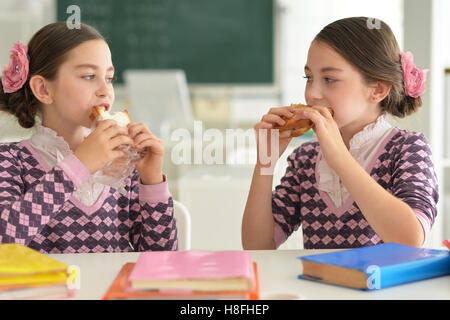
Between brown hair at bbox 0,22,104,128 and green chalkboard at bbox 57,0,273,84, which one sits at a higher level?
green chalkboard at bbox 57,0,273,84

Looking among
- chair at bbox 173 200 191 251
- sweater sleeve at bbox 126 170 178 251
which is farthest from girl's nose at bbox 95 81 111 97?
chair at bbox 173 200 191 251

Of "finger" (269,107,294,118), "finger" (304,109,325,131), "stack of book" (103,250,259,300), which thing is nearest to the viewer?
"stack of book" (103,250,259,300)

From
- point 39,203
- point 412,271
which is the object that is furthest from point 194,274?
point 39,203

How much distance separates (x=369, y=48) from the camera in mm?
1512

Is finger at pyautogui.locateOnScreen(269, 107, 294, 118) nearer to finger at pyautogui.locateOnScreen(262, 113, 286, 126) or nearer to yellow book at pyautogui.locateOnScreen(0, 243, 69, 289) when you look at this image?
finger at pyautogui.locateOnScreen(262, 113, 286, 126)

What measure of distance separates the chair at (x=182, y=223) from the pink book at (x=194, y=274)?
0.61 metres

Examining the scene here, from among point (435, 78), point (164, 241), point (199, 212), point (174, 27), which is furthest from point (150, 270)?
point (174, 27)

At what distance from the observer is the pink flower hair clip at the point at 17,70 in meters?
1.49

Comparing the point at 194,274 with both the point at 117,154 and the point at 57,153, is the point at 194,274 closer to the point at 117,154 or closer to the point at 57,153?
the point at 117,154

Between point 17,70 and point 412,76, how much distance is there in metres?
0.99

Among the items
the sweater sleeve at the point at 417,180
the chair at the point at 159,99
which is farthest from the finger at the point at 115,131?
the chair at the point at 159,99

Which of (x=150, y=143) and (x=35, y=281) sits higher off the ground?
(x=150, y=143)

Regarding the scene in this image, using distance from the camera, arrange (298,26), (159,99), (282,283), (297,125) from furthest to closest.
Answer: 1. (298,26)
2. (159,99)
3. (297,125)
4. (282,283)

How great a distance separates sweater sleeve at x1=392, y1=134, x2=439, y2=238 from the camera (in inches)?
50.7
